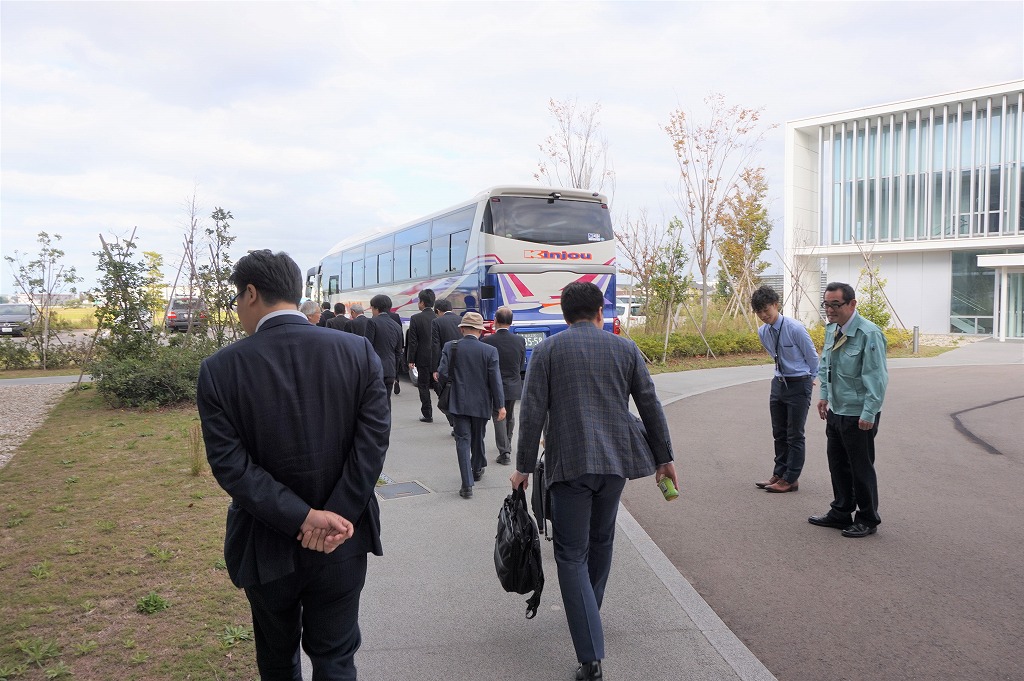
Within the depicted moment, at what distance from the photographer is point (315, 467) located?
258 cm

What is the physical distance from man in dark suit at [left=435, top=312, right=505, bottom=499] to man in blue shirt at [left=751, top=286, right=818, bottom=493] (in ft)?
8.12

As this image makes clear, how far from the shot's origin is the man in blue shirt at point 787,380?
21.8 ft

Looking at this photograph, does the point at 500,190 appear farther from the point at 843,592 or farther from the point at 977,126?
the point at 977,126

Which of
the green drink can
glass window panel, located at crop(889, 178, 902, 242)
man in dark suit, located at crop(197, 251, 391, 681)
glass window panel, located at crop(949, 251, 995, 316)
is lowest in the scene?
the green drink can

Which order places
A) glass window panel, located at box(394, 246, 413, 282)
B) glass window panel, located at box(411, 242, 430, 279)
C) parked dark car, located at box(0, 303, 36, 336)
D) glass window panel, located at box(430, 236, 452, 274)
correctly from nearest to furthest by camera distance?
1. glass window panel, located at box(430, 236, 452, 274)
2. glass window panel, located at box(411, 242, 430, 279)
3. glass window panel, located at box(394, 246, 413, 282)
4. parked dark car, located at box(0, 303, 36, 336)

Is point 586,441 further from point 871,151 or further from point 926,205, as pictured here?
point 871,151

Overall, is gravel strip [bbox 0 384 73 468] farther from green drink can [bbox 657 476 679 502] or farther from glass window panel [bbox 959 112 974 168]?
glass window panel [bbox 959 112 974 168]

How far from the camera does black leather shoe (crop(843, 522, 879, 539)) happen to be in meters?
5.55

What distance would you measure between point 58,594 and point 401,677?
94.4 inches

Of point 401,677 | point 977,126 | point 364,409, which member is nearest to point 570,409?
point 364,409

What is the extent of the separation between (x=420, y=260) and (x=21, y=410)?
27.2ft

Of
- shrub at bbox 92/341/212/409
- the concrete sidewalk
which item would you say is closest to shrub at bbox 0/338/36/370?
shrub at bbox 92/341/212/409

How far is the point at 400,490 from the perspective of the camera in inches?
275

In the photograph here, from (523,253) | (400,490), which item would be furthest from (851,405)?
(523,253)
